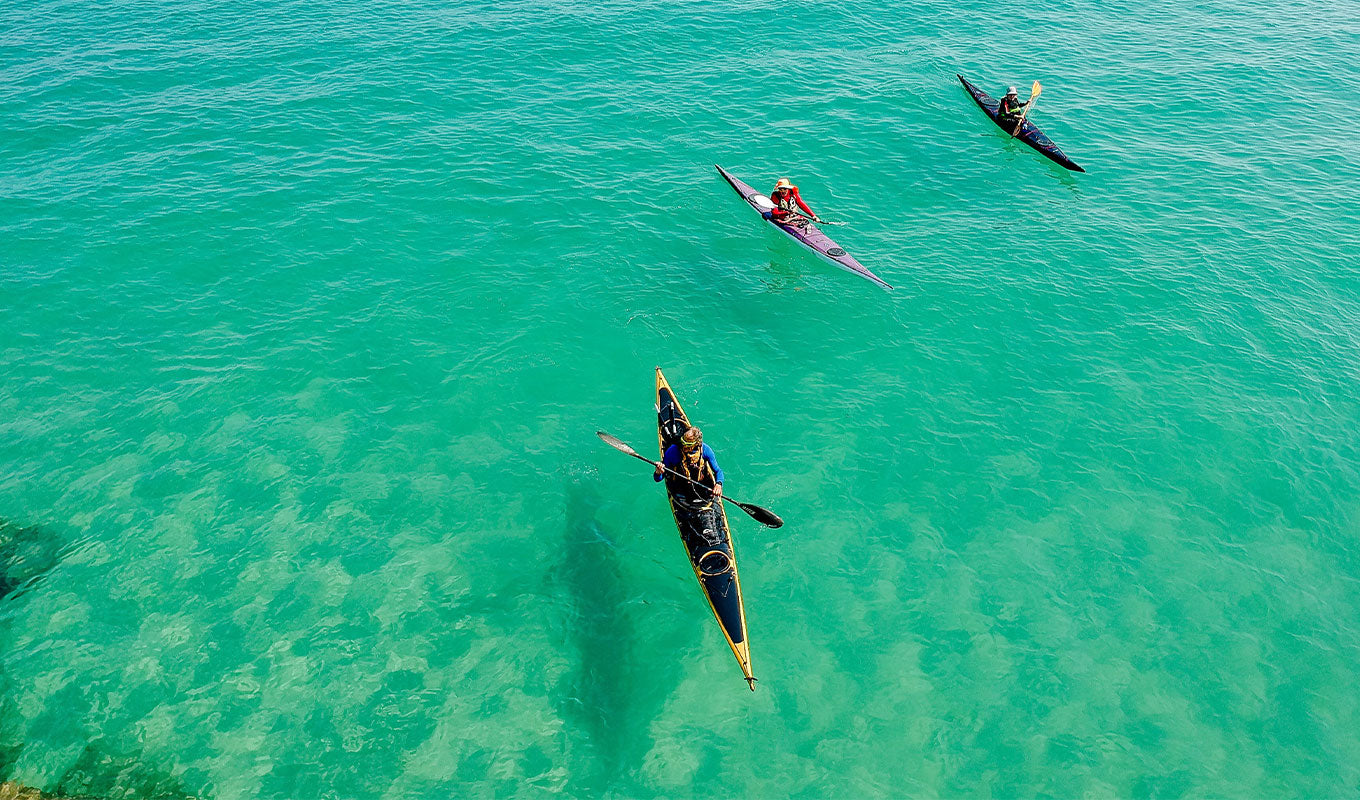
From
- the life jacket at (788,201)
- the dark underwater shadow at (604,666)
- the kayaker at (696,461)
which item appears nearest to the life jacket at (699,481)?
the kayaker at (696,461)

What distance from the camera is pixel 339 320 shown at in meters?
28.3

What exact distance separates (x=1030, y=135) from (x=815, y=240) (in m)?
15.7

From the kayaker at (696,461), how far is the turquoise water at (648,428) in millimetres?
2273

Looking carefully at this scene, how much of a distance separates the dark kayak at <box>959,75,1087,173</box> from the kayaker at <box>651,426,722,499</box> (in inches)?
1088

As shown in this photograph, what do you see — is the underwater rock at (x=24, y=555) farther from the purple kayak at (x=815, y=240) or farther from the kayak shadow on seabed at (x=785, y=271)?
the purple kayak at (x=815, y=240)

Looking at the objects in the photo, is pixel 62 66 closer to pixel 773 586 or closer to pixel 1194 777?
pixel 773 586

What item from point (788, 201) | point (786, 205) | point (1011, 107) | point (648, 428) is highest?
point (1011, 107)

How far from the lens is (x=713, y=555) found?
65.1 feet

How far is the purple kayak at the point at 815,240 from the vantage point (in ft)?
99.5

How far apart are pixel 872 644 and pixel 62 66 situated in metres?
50.3

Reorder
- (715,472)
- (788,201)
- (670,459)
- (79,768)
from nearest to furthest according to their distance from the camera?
(79,768) < (715,472) < (670,459) < (788,201)

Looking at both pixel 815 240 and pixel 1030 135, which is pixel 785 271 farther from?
pixel 1030 135

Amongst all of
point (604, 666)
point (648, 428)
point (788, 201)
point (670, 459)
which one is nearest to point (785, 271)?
point (788, 201)

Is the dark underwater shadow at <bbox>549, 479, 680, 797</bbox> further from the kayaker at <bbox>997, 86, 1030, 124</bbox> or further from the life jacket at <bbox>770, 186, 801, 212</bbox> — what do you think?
the kayaker at <bbox>997, 86, 1030, 124</bbox>
